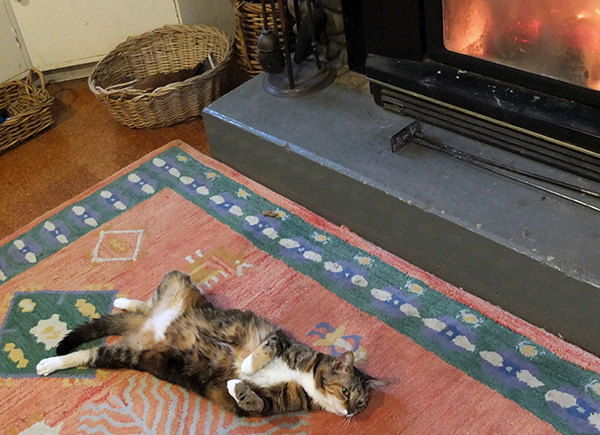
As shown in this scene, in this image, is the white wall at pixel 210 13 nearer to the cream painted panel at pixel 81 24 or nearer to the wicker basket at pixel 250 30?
the cream painted panel at pixel 81 24

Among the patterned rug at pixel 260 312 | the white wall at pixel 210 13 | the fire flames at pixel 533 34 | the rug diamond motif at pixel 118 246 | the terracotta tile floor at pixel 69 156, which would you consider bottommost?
the patterned rug at pixel 260 312

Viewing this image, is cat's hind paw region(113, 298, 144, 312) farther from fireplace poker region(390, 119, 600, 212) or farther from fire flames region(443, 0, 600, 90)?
fire flames region(443, 0, 600, 90)

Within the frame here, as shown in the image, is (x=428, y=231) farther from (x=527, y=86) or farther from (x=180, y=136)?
(x=180, y=136)

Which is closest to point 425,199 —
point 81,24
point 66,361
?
point 66,361

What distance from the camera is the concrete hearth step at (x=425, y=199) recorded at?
146 cm

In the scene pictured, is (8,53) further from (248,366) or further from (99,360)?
(248,366)

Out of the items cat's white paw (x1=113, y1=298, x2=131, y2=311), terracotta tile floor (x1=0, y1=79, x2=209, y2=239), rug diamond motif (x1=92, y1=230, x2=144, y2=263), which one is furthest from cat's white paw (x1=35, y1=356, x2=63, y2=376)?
terracotta tile floor (x1=0, y1=79, x2=209, y2=239)

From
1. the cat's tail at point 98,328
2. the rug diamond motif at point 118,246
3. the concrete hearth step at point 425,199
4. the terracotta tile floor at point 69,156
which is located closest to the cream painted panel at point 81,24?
the terracotta tile floor at point 69,156

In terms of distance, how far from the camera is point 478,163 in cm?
168

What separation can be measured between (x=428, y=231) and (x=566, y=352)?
0.43 meters

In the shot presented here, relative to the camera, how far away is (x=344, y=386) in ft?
4.56

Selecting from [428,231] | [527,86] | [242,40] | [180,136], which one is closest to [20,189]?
[180,136]

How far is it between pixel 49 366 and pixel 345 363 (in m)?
0.73

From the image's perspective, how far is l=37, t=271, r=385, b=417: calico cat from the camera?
1408 millimetres
